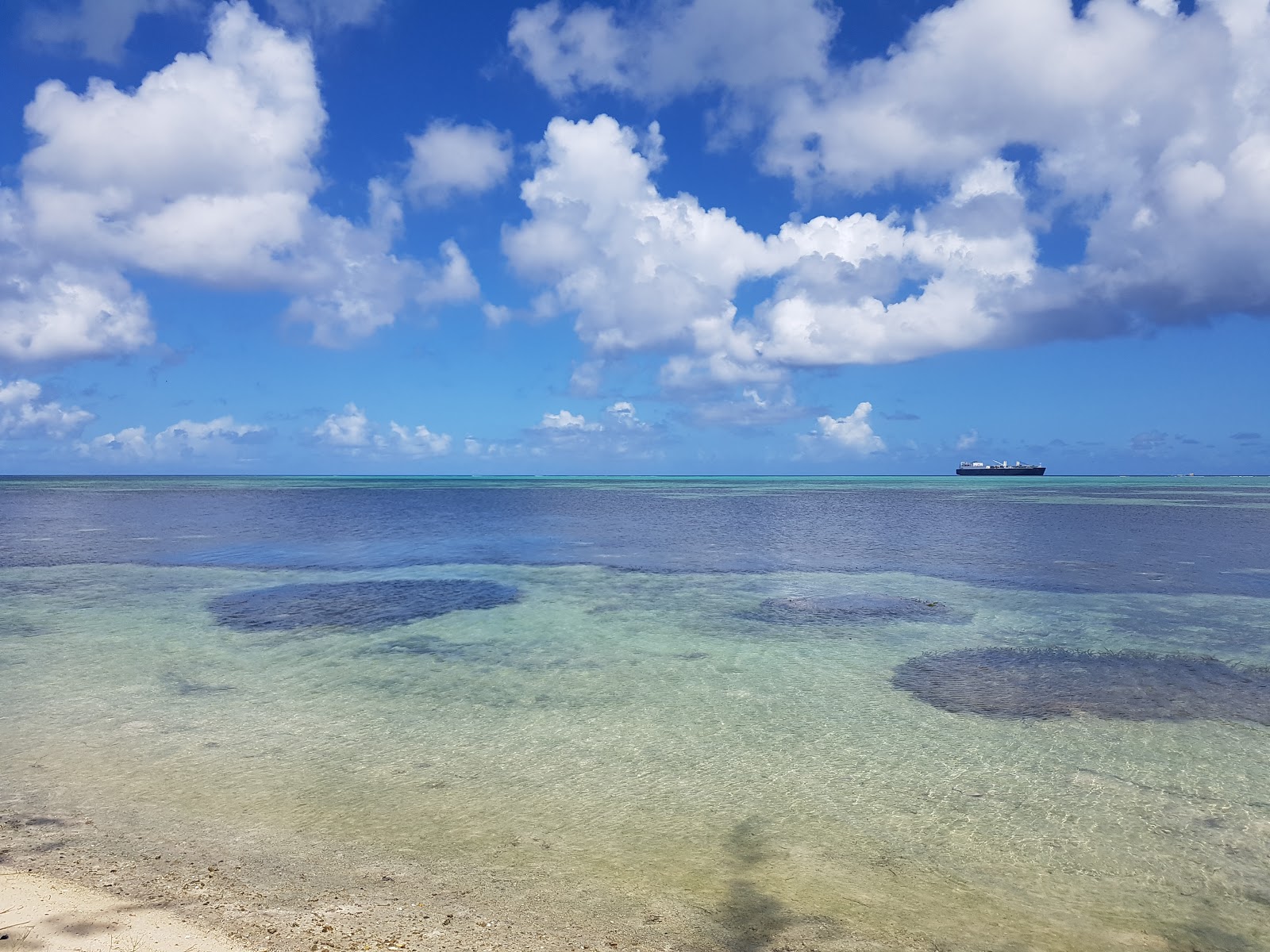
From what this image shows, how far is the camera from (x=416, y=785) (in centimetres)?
907

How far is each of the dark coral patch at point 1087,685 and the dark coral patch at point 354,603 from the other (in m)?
12.0

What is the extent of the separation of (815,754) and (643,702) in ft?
10.6

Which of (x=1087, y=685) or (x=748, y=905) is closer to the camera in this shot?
(x=748, y=905)

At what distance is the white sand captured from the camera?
5.32 meters

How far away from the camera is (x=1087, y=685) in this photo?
529 inches

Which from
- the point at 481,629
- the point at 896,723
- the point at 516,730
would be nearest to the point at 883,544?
the point at 481,629

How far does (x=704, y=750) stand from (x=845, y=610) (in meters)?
11.1

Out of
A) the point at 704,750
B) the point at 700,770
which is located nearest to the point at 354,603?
the point at 704,750

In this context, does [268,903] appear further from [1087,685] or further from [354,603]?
[354,603]

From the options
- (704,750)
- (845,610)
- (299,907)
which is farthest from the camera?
(845,610)

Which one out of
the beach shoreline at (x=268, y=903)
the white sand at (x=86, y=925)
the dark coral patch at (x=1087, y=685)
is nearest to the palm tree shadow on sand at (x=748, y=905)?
the beach shoreline at (x=268, y=903)

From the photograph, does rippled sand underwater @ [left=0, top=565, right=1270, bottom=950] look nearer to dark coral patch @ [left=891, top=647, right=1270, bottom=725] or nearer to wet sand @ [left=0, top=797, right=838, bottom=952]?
wet sand @ [left=0, top=797, right=838, bottom=952]

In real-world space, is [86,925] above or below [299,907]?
above

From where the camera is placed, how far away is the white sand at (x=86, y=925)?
5324 mm
